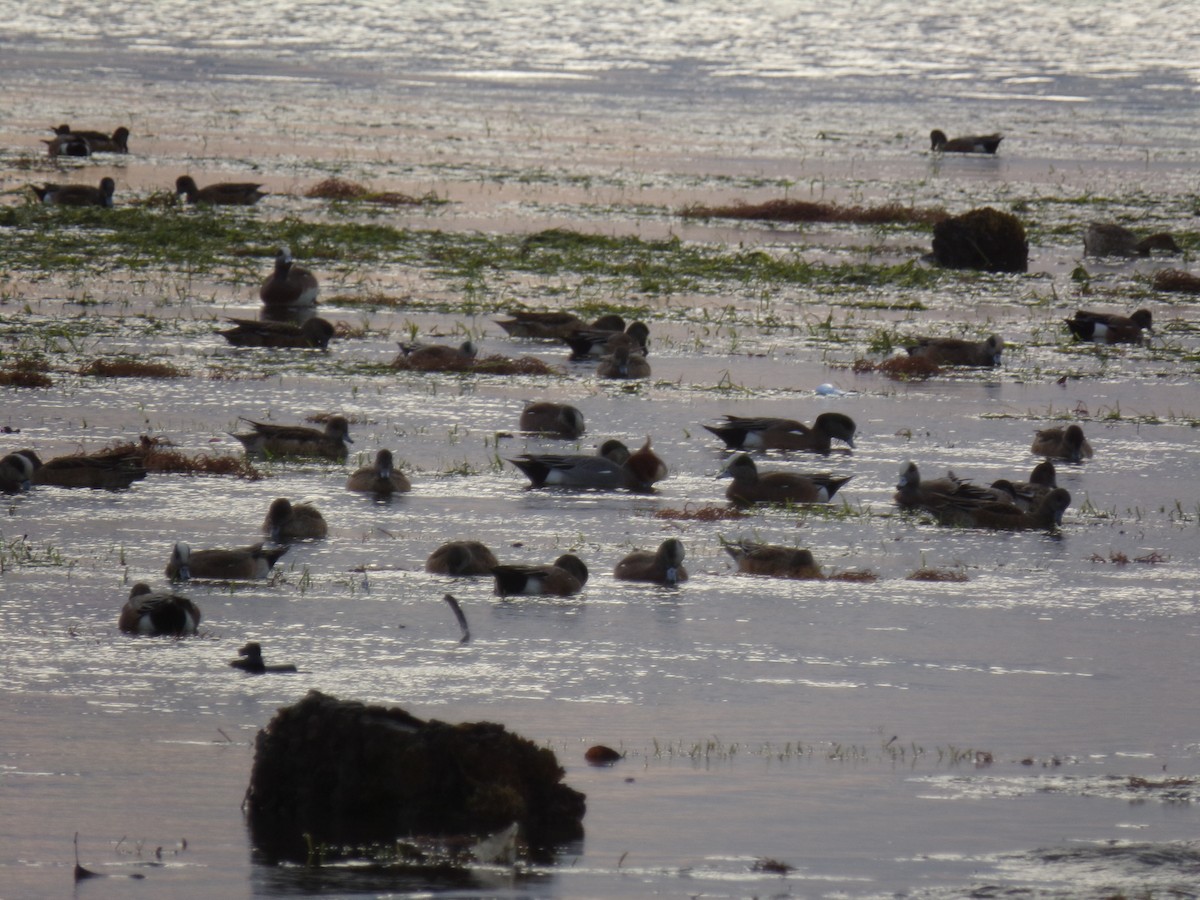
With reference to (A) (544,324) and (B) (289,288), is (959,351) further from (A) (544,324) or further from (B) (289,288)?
(B) (289,288)

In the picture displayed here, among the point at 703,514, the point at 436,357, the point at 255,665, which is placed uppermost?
the point at 436,357

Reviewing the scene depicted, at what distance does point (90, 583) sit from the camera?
11086 mm

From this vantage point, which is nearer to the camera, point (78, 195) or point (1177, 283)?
point (1177, 283)

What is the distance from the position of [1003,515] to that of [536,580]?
12.0 ft

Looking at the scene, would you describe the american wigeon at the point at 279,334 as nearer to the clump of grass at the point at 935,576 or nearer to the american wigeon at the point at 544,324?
the american wigeon at the point at 544,324

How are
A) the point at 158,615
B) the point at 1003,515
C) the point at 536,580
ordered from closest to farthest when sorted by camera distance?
1. the point at 158,615
2. the point at 536,580
3. the point at 1003,515

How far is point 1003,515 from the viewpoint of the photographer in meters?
13.4

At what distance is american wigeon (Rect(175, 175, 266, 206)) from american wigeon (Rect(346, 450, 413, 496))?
17.2 m

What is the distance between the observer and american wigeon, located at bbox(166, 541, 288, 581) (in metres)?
11.1

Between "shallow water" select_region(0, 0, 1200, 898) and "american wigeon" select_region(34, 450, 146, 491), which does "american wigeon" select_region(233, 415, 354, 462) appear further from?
"american wigeon" select_region(34, 450, 146, 491)

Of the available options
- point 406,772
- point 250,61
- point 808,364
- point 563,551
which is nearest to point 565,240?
point 808,364

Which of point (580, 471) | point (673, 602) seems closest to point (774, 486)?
point (580, 471)

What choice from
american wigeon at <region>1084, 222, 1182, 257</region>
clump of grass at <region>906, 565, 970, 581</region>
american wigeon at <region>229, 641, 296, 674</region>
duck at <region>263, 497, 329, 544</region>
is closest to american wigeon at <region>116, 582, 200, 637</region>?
american wigeon at <region>229, 641, 296, 674</region>

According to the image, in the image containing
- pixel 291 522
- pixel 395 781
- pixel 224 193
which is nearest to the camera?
pixel 395 781
